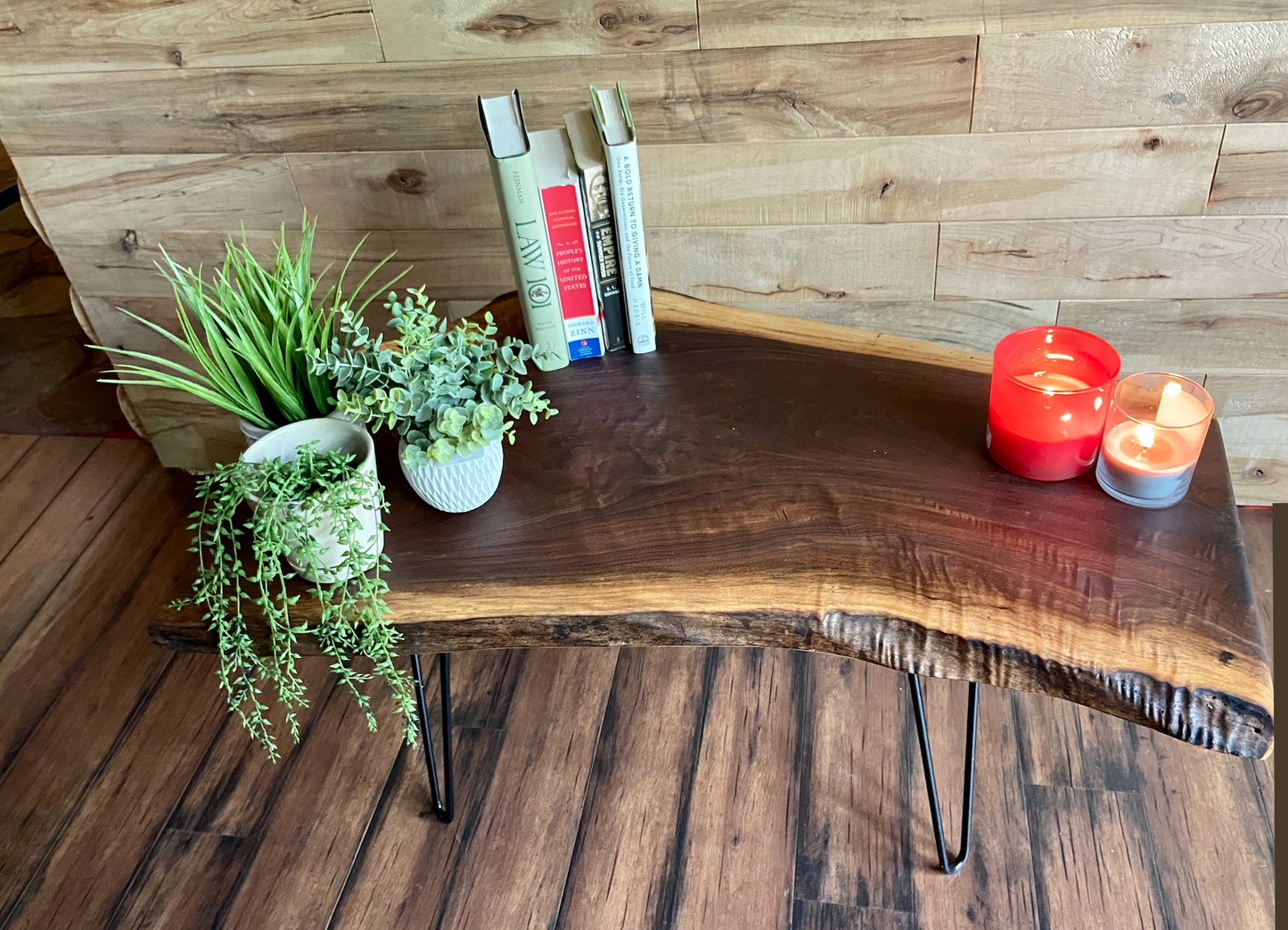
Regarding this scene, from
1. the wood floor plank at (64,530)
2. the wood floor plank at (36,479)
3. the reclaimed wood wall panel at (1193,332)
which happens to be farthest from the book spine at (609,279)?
the wood floor plank at (36,479)

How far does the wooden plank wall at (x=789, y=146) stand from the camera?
1280 millimetres

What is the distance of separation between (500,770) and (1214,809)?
3.16 feet

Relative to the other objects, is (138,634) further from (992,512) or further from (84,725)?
(992,512)

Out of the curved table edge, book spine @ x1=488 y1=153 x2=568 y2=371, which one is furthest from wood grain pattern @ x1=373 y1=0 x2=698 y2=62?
the curved table edge

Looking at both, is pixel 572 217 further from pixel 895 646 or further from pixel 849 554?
pixel 895 646

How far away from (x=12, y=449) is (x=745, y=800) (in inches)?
70.5

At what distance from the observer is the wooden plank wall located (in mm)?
1280

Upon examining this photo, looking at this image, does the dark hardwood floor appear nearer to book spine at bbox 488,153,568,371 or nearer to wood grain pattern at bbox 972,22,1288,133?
book spine at bbox 488,153,568,371

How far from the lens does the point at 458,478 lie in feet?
3.34

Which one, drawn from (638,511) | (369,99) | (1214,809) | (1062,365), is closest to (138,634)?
(369,99)

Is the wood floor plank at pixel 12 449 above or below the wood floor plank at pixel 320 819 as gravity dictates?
above

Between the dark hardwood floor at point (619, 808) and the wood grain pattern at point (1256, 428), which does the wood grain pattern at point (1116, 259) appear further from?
the dark hardwood floor at point (619, 808)

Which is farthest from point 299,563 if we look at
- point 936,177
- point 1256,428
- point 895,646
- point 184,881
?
point 1256,428

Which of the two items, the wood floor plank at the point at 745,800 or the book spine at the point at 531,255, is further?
the wood floor plank at the point at 745,800
